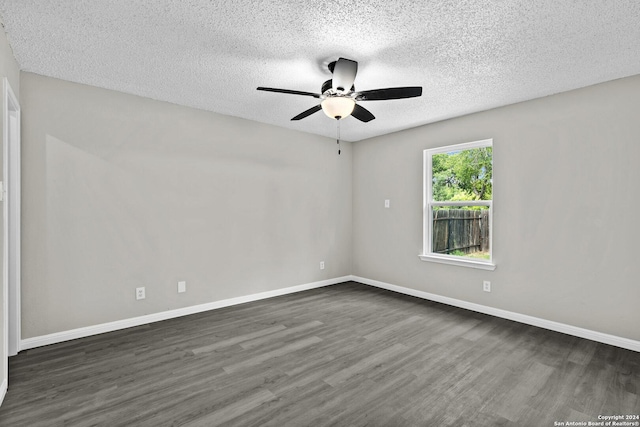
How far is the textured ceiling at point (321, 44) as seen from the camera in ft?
6.51

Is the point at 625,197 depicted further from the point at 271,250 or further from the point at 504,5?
the point at 271,250

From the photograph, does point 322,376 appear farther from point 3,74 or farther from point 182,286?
point 3,74

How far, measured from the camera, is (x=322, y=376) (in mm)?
2410

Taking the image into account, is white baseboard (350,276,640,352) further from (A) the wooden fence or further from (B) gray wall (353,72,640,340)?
(A) the wooden fence

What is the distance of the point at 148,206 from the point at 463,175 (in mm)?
3862

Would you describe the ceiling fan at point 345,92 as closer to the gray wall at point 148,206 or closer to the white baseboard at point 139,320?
the gray wall at point 148,206

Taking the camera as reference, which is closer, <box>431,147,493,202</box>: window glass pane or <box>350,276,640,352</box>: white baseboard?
<box>350,276,640,352</box>: white baseboard

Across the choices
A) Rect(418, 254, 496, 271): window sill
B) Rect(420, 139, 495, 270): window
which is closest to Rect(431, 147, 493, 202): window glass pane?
Rect(420, 139, 495, 270): window

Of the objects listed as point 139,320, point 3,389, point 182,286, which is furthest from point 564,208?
point 3,389

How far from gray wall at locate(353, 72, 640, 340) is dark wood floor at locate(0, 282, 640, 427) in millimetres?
365

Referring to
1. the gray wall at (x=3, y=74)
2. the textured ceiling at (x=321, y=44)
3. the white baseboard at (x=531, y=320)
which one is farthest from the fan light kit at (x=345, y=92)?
the white baseboard at (x=531, y=320)

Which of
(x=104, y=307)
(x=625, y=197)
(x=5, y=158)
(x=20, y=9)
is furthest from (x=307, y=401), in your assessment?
(x=625, y=197)

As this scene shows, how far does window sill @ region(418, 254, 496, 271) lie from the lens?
12.6 ft

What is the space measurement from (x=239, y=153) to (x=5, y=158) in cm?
235
